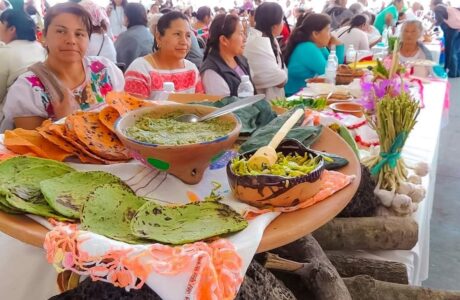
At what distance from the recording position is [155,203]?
57 cm

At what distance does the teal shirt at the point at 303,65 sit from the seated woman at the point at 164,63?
3.76ft

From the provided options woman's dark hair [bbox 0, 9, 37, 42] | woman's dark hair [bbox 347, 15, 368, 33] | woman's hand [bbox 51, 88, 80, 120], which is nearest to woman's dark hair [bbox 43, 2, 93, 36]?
woman's hand [bbox 51, 88, 80, 120]

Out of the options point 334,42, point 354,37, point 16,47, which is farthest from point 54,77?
point 354,37

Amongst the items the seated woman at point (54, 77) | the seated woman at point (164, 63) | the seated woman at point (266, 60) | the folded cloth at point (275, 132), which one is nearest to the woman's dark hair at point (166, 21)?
the seated woman at point (164, 63)

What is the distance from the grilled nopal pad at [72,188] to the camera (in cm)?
55

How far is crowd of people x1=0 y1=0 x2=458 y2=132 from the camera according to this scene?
4.64ft

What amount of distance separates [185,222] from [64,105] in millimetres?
1028

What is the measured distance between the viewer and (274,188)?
543mm

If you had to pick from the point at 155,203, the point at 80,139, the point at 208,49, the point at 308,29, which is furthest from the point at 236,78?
the point at 155,203


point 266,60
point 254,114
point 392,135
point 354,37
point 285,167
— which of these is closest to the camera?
point 285,167

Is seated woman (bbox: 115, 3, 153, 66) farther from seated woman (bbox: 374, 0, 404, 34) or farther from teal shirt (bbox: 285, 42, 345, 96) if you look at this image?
seated woman (bbox: 374, 0, 404, 34)

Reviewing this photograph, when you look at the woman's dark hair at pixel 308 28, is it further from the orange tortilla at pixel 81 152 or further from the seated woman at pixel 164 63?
the orange tortilla at pixel 81 152

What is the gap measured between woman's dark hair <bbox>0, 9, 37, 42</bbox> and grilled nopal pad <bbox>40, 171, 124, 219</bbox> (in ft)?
7.39

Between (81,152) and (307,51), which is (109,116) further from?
(307,51)
